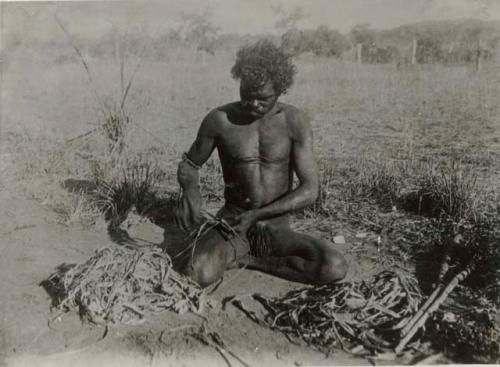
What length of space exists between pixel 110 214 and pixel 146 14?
4.41 ft

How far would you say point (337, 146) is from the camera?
4555 mm

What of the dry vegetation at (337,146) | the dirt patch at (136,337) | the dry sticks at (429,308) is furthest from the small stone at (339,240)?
the dry sticks at (429,308)

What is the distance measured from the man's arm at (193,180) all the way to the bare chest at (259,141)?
0.29 ft

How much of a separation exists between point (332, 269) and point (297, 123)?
0.71 m

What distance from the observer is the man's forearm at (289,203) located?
257cm

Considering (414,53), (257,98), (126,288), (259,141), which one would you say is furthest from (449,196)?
(414,53)

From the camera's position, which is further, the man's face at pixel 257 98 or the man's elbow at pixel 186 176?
the man's elbow at pixel 186 176

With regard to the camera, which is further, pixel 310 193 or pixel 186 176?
pixel 186 176

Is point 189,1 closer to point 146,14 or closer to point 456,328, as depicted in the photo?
point 146,14

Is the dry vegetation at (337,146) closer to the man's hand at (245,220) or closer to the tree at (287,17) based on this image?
the man's hand at (245,220)

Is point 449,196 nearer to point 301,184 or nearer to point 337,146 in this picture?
point 301,184

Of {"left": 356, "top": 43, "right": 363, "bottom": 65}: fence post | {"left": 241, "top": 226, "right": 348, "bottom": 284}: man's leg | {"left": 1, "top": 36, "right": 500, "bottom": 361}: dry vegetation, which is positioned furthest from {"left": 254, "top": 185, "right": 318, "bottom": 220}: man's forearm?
{"left": 356, "top": 43, "right": 363, "bottom": 65}: fence post

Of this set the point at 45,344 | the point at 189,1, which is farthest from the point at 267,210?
the point at 189,1

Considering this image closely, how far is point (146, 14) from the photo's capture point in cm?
352
